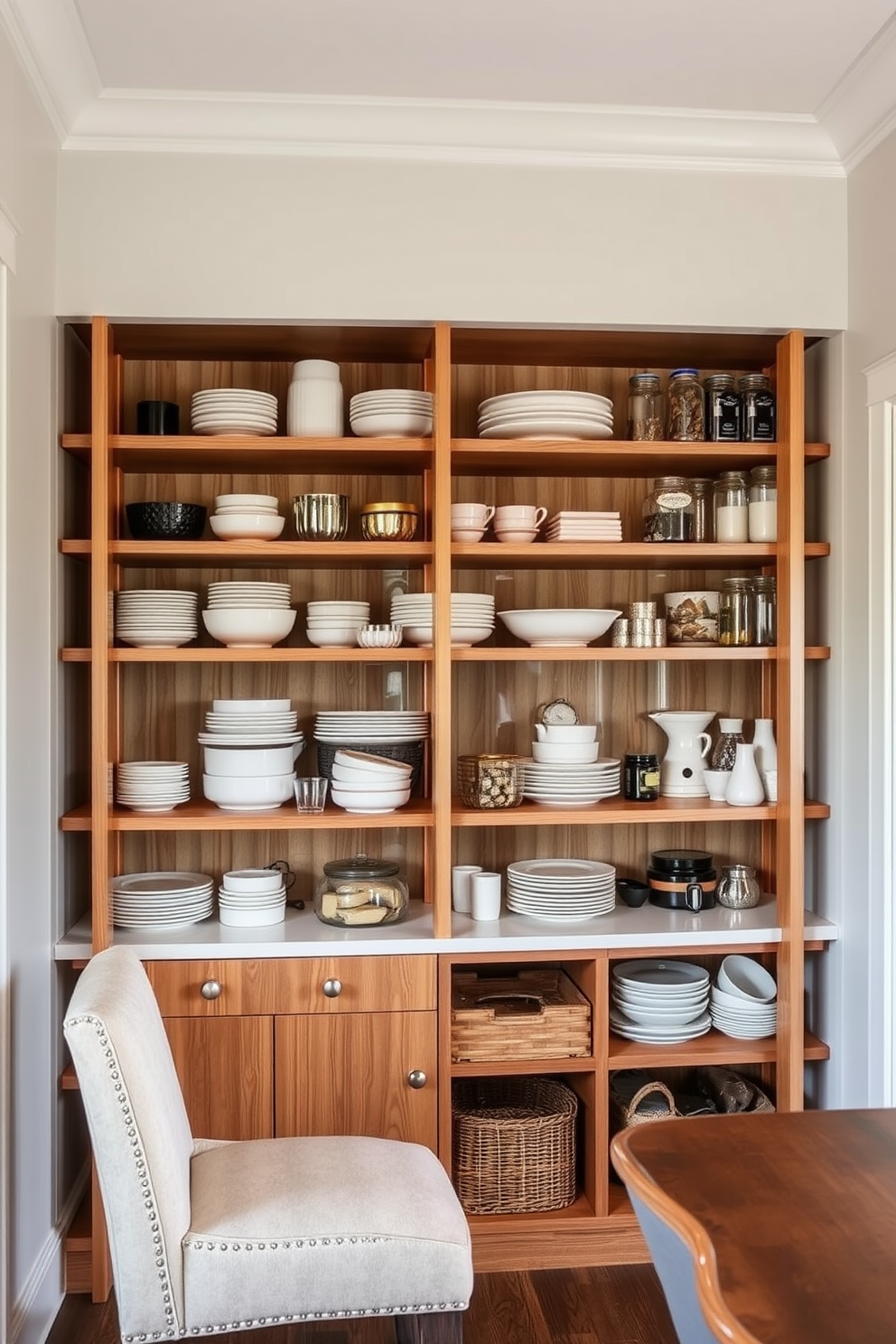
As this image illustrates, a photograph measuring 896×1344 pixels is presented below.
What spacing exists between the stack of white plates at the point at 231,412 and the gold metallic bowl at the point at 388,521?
32 centimetres

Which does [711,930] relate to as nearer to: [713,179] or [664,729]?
[664,729]

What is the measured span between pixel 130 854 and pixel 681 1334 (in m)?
2.19

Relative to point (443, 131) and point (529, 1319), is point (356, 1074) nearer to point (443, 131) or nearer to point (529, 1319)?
point (529, 1319)

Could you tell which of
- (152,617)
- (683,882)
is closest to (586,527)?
(683,882)

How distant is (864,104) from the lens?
262 centimetres

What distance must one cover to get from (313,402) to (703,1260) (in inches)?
85.7

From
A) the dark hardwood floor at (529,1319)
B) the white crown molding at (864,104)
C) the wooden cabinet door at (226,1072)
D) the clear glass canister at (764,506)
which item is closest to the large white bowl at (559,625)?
the clear glass canister at (764,506)

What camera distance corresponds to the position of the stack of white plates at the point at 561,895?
2.89 meters

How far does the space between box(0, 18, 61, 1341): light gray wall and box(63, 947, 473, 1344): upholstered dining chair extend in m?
0.44

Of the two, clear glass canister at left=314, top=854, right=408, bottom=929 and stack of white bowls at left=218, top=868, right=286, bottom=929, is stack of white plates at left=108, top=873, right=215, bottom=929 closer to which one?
stack of white bowls at left=218, top=868, right=286, bottom=929

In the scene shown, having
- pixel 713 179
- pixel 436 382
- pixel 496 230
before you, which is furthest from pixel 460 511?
pixel 713 179

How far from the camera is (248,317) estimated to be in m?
2.73

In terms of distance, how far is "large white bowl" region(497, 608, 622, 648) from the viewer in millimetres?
2883

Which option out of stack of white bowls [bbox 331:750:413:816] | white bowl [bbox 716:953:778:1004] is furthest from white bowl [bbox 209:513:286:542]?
white bowl [bbox 716:953:778:1004]
